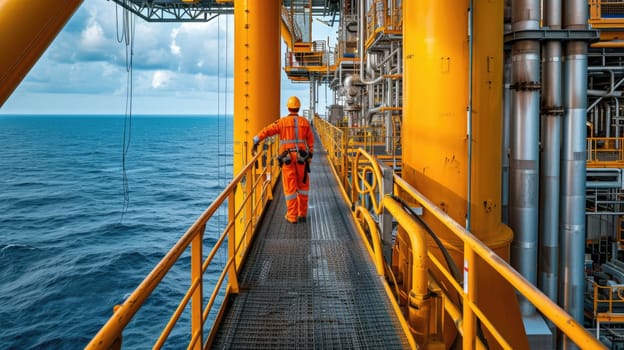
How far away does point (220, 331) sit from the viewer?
115 inches

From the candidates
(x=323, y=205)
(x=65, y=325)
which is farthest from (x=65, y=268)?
(x=323, y=205)

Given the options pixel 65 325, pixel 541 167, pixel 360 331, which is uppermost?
pixel 541 167

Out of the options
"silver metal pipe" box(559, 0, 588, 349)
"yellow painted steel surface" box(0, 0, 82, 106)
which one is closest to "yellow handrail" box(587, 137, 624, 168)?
"silver metal pipe" box(559, 0, 588, 349)

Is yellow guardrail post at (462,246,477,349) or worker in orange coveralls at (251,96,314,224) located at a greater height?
worker in orange coveralls at (251,96,314,224)

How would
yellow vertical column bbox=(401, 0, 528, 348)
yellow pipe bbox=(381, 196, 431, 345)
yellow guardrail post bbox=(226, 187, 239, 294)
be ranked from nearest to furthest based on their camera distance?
yellow pipe bbox=(381, 196, 431, 345) < yellow guardrail post bbox=(226, 187, 239, 294) < yellow vertical column bbox=(401, 0, 528, 348)

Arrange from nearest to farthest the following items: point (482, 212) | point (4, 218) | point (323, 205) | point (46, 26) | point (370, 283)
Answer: point (46, 26), point (370, 283), point (482, 212), point (323, 205), point (4, 218)

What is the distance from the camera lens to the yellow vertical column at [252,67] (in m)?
7.87

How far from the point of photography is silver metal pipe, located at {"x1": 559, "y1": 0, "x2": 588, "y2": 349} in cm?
769

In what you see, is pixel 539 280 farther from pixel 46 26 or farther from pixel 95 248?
pixel 95 248

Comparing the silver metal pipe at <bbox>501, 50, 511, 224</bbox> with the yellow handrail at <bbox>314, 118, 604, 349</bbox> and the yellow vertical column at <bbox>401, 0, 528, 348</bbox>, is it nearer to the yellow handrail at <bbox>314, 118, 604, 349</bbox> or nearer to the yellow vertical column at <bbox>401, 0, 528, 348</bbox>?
the yellow vertical column at <bbox>401, 0, 528, 348</bbox>

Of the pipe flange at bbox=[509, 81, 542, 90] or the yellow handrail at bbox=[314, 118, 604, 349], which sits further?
the pipe flange at bbox=[509, 81, 542, 90]

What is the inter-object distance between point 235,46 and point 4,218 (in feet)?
67.4

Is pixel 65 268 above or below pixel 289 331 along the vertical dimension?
below

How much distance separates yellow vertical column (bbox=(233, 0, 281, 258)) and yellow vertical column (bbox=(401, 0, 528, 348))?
3.65m
